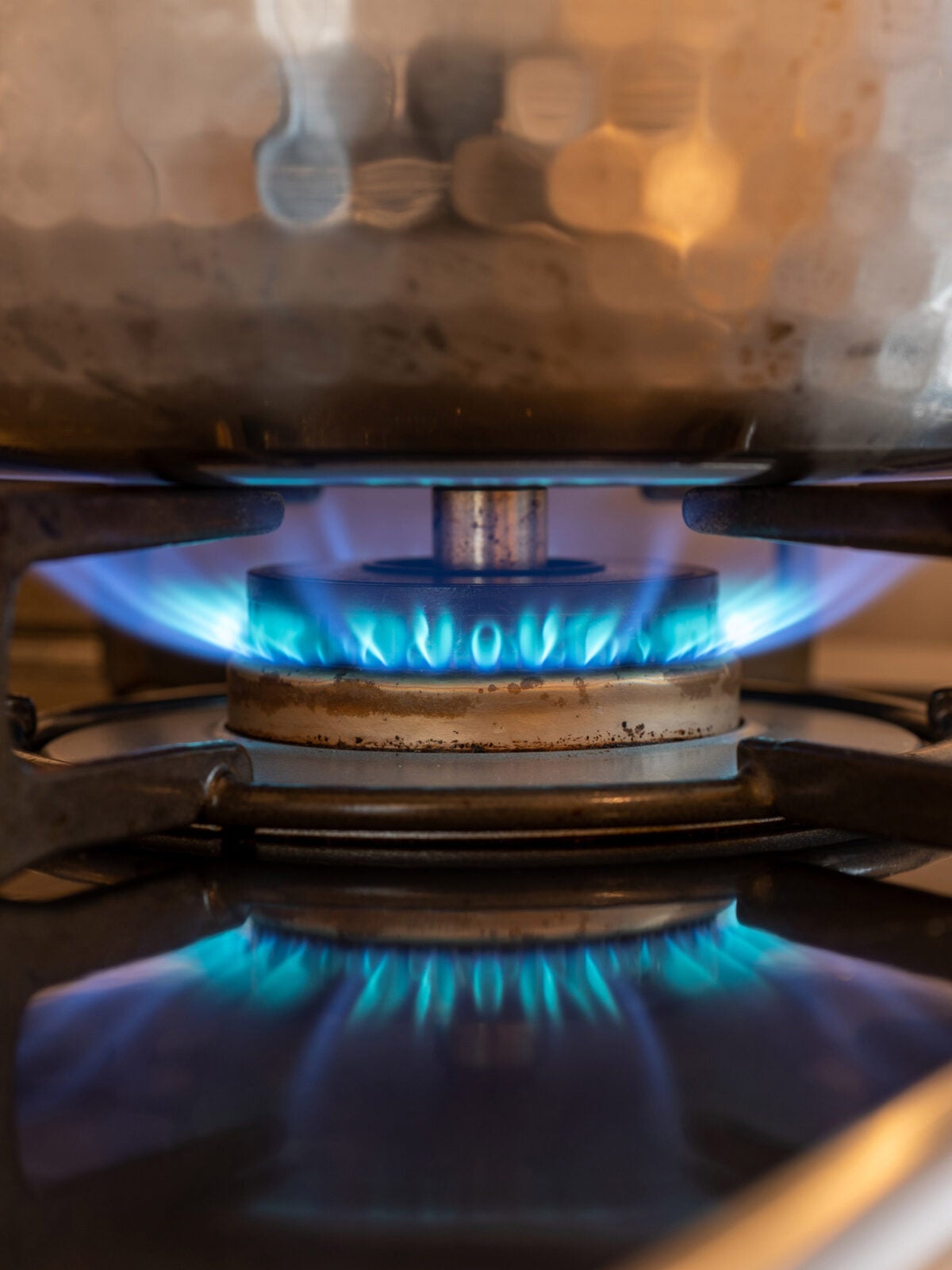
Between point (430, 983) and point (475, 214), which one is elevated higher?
point (475, 214)

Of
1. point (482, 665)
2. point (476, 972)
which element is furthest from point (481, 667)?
point (476, 972)

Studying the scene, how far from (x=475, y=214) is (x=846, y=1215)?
0.26m

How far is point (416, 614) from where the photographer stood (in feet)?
1.69

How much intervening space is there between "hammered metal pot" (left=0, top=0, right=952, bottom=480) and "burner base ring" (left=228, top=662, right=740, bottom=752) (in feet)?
0.35

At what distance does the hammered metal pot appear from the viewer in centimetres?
36

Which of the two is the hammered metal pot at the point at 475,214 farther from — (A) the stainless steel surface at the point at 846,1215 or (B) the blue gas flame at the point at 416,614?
(A) the stainless steel surface at the point at 846,1215

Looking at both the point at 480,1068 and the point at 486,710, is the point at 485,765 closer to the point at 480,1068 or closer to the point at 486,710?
the point at 486,710

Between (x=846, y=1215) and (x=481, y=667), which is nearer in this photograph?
(x=846, y=1215)

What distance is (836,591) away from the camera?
786 millimetres

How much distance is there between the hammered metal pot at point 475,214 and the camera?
0.36 meters

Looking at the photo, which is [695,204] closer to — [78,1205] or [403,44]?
[403,44]

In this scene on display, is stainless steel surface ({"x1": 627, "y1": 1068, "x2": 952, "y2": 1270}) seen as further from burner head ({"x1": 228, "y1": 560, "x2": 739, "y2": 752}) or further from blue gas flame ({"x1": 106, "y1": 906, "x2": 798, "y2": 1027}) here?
burner head ({"x1": 228, "y1": 560, "x2": 739, "y2": 752})

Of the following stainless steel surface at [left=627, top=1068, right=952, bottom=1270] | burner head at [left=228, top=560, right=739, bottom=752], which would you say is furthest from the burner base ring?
stainless steel surface at [left=627, top=1068, right=952, bottom=1270]

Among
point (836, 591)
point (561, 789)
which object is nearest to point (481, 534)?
point (561, 789)
